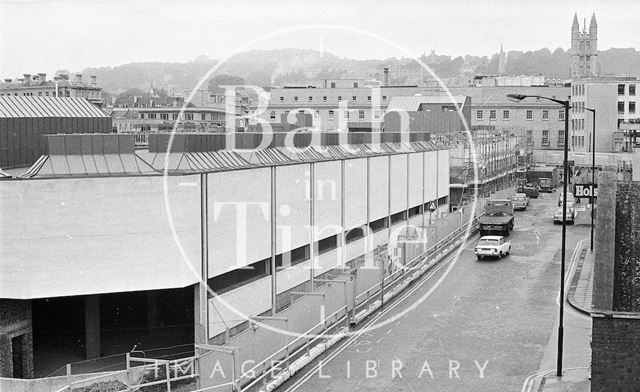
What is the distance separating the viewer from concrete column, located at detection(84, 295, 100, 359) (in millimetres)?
30419

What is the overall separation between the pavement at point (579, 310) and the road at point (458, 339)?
2.49 feet

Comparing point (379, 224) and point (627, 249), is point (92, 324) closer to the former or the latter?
point (627, 249)

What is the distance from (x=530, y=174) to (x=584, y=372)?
7952 cm

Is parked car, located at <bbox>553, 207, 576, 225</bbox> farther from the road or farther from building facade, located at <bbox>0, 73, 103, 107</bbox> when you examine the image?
building facade, located at <bbox>0, 73, 103, 107</bbox>

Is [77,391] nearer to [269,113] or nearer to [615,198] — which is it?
[615,198]

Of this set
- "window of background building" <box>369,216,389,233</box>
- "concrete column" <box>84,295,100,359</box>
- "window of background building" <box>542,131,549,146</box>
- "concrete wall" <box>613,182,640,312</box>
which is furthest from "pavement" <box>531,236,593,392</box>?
"window of background building" <box>542,131,549,146</box>

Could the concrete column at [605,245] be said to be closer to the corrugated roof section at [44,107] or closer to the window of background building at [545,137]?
the corrugated roof section at [44,107]

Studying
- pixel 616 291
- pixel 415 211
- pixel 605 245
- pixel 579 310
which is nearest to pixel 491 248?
pixel 415 211

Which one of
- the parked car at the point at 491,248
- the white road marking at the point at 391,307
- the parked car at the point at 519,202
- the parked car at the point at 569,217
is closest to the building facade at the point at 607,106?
the parked car at the point at 519,202

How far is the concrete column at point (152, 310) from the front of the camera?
32.6 metres

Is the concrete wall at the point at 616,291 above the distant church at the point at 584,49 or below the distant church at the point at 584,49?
below

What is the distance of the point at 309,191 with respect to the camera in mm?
38938

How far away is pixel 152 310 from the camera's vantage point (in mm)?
32938

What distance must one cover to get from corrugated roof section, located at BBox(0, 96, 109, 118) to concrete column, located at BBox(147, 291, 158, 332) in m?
9.30
